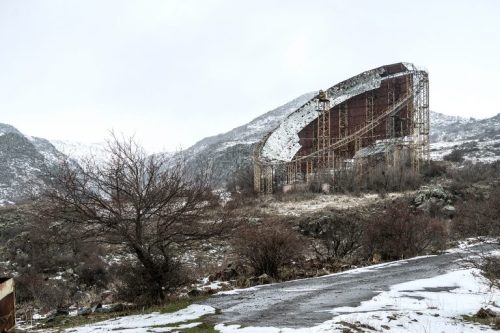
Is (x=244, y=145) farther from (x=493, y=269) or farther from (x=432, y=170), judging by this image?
(x=493, y=269)

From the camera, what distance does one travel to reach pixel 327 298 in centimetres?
1042

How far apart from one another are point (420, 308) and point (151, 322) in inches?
209

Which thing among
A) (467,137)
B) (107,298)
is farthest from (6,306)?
(467,137)

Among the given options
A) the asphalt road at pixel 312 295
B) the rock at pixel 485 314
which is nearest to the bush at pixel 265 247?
the asphalt road at pixel 312 295

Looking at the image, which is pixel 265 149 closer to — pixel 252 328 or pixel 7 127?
pixel 252 328

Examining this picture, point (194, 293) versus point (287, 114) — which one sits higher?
point (287, 114)

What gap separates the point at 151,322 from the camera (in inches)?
340

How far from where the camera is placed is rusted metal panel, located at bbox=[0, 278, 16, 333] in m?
4.97

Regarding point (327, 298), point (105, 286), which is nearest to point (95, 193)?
point (327, 298)

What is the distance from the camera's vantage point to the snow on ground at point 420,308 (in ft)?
24.8

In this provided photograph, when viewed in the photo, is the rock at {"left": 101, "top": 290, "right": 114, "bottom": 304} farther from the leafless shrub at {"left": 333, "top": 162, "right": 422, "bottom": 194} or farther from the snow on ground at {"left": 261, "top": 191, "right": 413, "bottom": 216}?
the leafless shrub at {"left": 333, "top": 162, "right": 422, "bottom": 194}

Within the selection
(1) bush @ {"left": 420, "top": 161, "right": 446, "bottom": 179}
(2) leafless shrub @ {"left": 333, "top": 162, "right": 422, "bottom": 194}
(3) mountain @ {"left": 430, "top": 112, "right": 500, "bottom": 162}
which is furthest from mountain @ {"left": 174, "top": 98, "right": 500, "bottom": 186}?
(1) bush @ {"left": 420, "top": 161, "right": 446, "bottom": 179}

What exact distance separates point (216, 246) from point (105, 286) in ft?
21.7

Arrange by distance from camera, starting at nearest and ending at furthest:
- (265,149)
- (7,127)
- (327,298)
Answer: (327,298)
(265,149)
(7,127)
